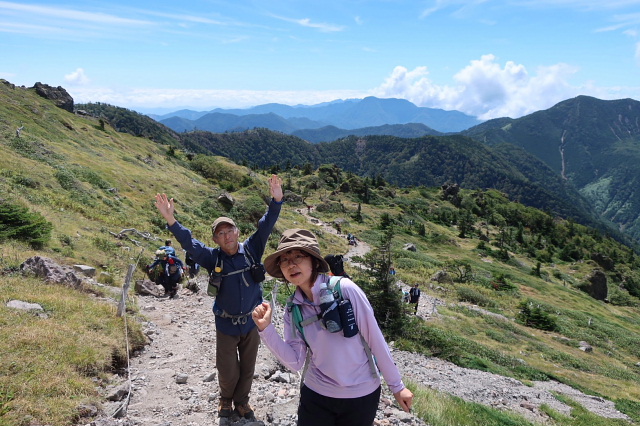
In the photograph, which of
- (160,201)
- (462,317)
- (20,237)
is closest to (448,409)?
(160,201)

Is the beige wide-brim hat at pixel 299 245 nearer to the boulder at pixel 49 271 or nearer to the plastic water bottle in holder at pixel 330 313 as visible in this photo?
the plastic water bottle in holder at pixel 330 313

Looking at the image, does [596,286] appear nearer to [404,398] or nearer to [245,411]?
[245,411]

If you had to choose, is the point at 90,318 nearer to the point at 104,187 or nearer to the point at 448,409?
the point at 448,409

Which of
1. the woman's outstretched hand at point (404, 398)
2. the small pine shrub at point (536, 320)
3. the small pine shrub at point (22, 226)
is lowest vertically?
the small pine shrub at point (536, 320)

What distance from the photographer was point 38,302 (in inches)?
301

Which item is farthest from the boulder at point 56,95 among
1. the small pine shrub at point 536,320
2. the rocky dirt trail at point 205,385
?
the small pine shrub at point 536,320

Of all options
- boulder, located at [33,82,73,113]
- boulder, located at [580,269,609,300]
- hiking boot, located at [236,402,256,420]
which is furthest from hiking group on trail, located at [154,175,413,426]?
boulder, located at [33,82,73,113]

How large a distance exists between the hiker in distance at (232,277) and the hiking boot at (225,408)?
305 millimetres

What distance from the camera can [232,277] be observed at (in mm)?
5055

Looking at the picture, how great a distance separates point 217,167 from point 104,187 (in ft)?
103

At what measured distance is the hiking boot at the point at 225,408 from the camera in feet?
18.1

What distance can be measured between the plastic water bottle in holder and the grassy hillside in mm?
4056

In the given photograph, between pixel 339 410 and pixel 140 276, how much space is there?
40.6ft

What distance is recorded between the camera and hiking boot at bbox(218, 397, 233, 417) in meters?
5.50
